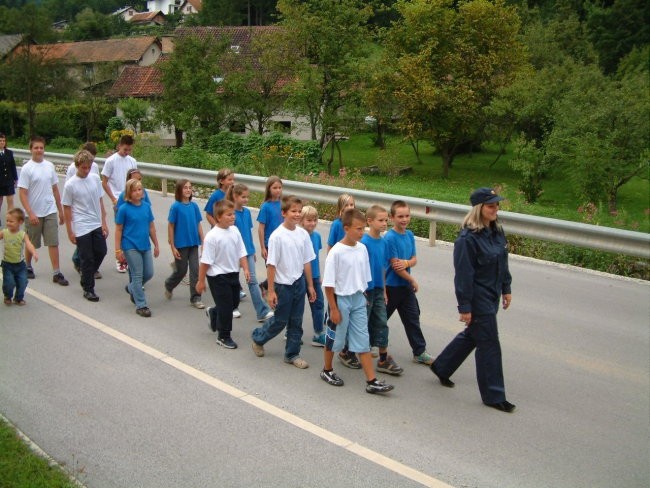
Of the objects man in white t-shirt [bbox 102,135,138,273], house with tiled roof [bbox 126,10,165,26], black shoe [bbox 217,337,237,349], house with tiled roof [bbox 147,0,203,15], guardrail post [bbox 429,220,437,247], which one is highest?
house with tiled roof [bbox 147,0,203,15]

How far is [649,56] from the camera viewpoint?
49.0 metres

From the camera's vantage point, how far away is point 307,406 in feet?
20.6

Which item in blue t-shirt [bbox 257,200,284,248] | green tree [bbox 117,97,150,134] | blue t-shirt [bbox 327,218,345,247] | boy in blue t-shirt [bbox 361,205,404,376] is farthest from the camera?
green tree [bbox 117,97,150,134]

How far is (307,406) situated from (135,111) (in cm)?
A: 4332

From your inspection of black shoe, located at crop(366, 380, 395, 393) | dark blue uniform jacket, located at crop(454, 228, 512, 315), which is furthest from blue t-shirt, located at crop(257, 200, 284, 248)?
dark blue uniform jacket, located at crop(454, 228, 512, 315)

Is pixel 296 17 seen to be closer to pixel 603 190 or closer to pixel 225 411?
pixel 603 190

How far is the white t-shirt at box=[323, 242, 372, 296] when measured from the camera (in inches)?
256

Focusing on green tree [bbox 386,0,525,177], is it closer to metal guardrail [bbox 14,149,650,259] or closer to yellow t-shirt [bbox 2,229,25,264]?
metal guardrail [bbox 14,149,650,259]

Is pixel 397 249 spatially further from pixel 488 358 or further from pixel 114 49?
pixel 114 49

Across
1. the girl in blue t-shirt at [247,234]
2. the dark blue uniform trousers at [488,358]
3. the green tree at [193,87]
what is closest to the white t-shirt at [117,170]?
the girl in blue t-shirt at [247,234]

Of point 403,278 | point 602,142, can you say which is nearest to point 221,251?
point 403,278

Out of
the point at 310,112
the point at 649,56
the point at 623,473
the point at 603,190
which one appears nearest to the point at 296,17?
the point at 310,112

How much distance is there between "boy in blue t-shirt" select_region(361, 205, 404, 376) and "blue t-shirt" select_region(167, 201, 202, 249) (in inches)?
108

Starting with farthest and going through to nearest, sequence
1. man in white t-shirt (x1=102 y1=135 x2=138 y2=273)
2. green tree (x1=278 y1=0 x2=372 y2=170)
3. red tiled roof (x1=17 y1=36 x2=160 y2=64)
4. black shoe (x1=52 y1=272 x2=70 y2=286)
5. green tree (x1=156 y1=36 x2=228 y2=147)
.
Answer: red tiled roof (x1=17 y1=36 x2=160 y2=64)
green tree (x1=278 y1=0 x2=372 y2=170)
green tree (x1=156 y1=36 x2=228 y2=147)
man in white t-shirt (x1=102 y1=135 x2=138 y2=273)
black shoe (x1=52 y1=272 x2=70 y2=286)
